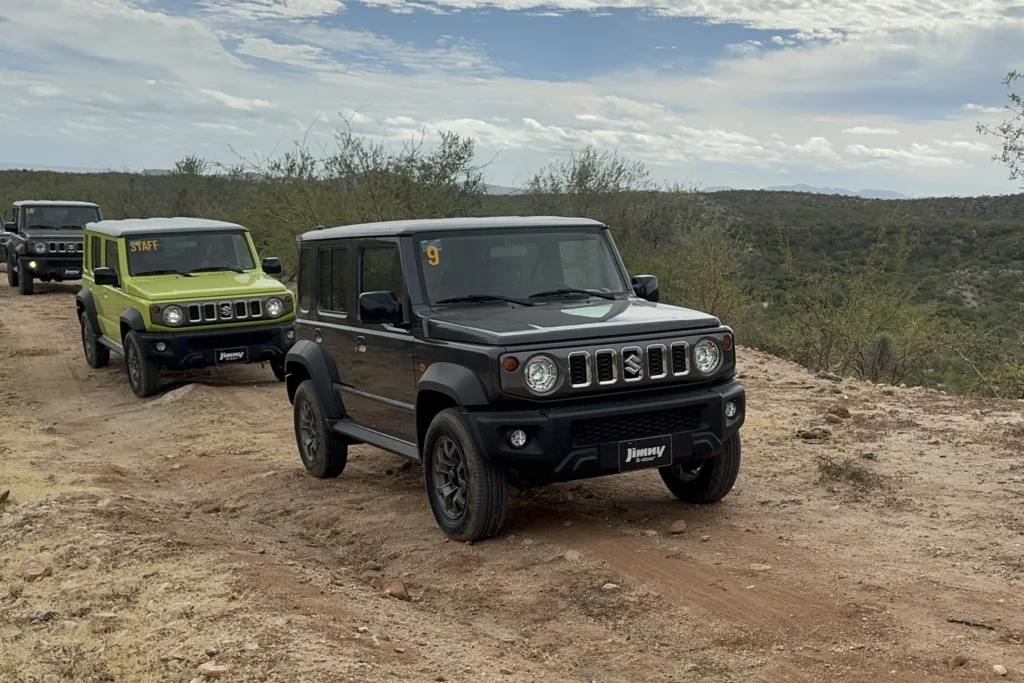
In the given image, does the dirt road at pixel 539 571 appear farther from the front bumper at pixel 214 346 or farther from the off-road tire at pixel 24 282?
the off-road tire at pixel 24 282

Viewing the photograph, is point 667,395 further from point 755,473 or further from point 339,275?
point 339,275

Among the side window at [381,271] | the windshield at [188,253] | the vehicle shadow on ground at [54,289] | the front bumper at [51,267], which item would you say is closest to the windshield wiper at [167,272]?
the windshield at [188,253]

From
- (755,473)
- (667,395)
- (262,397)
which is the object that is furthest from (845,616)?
(262,397)

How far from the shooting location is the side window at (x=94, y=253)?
1316 cm

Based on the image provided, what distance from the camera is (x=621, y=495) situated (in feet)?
22.3

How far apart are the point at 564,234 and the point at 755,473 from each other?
2.32 meters

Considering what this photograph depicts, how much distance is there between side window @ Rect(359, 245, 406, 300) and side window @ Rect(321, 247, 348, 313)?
0.89 feet

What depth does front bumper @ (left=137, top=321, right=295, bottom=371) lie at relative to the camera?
11.5 meters

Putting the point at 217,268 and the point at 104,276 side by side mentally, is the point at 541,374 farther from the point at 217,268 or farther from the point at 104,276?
the point at 104,276

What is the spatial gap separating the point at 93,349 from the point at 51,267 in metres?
10.4

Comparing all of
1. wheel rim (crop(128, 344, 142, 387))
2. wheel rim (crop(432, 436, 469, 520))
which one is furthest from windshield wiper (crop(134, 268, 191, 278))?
wheel rim (crop(432, 436, 469, 520))

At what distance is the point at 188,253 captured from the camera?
40.5ft

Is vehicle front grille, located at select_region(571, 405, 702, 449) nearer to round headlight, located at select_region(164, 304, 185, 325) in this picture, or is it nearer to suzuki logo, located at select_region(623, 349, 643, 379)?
suzuki logo, located at select_region(623, 349, 643, 379)

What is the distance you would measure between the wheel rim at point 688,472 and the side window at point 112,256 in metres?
8.33
